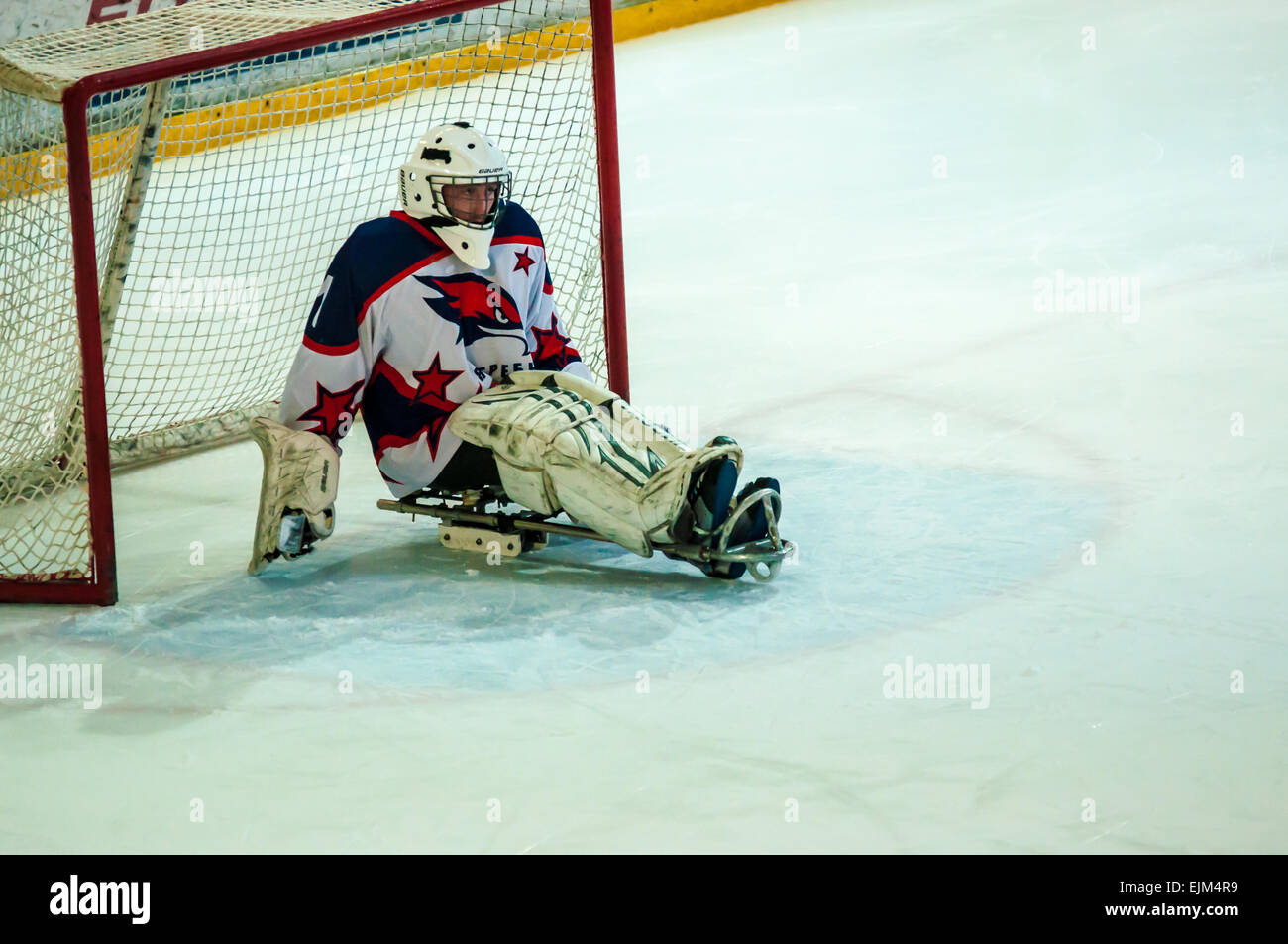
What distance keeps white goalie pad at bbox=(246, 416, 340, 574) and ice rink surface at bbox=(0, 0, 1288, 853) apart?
0.41ft

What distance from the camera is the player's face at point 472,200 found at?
370cm

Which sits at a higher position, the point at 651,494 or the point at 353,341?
the point at 353,341

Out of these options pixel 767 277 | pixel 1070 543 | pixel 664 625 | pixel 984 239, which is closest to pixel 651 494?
pixel 664 625

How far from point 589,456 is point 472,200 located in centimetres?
64

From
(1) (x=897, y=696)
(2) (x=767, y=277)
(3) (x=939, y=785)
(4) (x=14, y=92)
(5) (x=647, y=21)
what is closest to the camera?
(3) (x=939, y=785)

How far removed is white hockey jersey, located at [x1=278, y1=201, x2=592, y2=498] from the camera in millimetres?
3699

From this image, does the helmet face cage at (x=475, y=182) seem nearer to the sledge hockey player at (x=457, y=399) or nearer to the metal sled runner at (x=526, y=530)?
the sledge hockey player at (x=457, y=399)

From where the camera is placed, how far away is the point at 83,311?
348 centimetres

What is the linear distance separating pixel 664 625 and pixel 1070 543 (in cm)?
99

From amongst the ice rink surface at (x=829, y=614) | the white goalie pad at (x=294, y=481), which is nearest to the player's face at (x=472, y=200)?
the white goalie pad at (x=294, y=481)

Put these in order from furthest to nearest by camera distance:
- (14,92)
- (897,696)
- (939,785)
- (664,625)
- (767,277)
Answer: (767,277) < (14,92) < (664,625) < (897,696) < (939,785)

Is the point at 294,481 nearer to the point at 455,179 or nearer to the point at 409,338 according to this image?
the point at 409,338

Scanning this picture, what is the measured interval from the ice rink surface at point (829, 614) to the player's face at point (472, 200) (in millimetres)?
788

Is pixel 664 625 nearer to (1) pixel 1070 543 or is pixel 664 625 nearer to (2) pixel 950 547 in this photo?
(2) pixel 950 547
